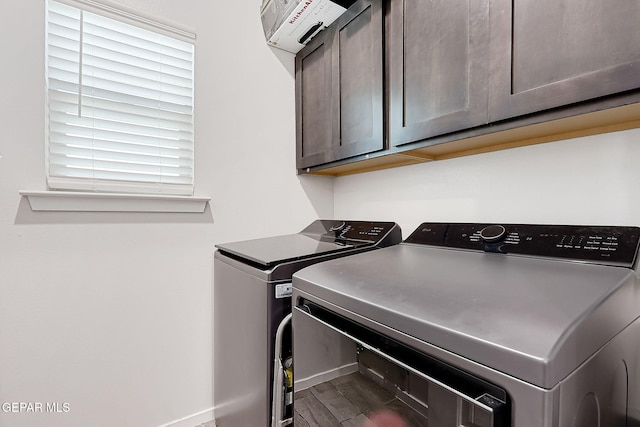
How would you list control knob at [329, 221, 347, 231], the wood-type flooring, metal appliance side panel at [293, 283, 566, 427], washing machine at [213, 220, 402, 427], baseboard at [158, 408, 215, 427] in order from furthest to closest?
control knob at [329, 221, 347, 231], baseboard at [158, 408, 215, 427], washing machine at [213, 220, 402, 427], the wood-type flooring, metal appliance side panel at [293, 283, 566, 427]

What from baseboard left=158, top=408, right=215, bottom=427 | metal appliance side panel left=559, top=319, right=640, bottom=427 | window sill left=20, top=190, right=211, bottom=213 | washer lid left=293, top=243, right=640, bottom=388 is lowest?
baseboard left=158, top=408, right=215, bottom=427

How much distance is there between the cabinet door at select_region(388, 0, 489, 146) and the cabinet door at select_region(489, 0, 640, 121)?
0.17 ft

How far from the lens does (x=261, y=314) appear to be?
1108mm

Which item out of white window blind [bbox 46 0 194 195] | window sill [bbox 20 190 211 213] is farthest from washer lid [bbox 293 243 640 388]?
white window blind [bbox 46 0 194 195]

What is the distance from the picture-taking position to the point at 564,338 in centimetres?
46

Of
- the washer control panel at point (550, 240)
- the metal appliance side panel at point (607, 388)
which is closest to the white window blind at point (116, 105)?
the washer control panel at point (550, 240)

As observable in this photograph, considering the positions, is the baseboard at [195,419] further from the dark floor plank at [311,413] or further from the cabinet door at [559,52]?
the cabinet door at [559,52]

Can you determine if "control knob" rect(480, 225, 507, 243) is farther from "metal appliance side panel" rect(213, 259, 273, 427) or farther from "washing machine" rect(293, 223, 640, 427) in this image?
"metal appliance side panel" rect(213, 259, 273, 427)

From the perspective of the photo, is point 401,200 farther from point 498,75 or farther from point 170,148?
point 170,148

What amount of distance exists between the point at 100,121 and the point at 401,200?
1536 mm

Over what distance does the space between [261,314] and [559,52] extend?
1198mm

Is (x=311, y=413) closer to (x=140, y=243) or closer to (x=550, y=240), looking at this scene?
(x=550, y=240)

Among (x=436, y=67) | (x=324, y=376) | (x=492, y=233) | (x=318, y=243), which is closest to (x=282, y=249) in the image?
(x=318, y=243)

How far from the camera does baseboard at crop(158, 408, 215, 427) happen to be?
1600mm
